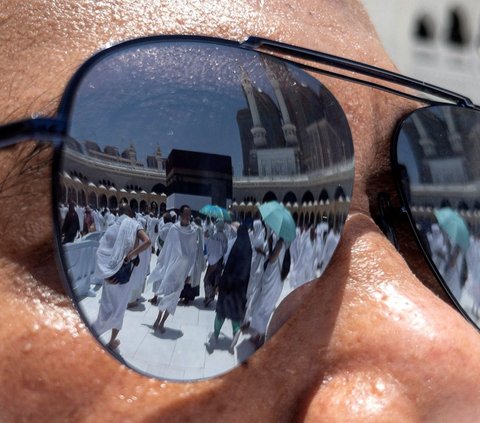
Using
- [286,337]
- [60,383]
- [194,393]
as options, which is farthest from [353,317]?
[60,383]


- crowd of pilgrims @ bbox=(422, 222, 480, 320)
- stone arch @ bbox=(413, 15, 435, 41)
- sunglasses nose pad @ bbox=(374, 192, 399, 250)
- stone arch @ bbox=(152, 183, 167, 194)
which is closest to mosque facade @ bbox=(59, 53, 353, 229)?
stone arch @ bbox=(152, 183, 167, 194)

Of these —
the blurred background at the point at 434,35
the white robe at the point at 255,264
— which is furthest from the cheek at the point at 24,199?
the blurred background at the point at 434,35

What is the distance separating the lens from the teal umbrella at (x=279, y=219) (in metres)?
0.69

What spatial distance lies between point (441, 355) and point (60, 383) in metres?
0.45

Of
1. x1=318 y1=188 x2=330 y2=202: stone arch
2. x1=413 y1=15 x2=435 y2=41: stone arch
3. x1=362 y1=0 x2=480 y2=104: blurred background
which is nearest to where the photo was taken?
x1=318 y1=188 x2=330 y2=202: stone arch

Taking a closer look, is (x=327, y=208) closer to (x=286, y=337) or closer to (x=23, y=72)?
(x=286, y=337)

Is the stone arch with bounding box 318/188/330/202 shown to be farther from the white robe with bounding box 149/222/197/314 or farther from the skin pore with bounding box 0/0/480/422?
the white robe with bounding box 149/222/197/314

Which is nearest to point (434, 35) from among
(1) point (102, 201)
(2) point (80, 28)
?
(2) point (80, 28)

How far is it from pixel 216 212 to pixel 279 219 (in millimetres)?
83

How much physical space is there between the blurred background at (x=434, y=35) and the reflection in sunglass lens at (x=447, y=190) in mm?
5090

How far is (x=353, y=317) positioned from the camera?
73 cm

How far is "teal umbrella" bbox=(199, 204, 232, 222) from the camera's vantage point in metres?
0.66

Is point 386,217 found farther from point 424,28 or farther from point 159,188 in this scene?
point 424,28

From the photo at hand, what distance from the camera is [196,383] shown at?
0.69 meters
